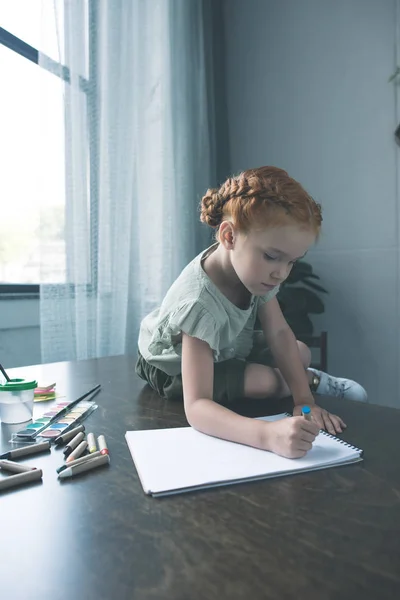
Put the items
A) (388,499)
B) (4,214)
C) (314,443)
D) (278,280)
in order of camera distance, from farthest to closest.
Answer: (4,214), (278,280), (314,443), (388,499)

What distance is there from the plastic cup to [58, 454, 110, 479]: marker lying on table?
216 millimetres

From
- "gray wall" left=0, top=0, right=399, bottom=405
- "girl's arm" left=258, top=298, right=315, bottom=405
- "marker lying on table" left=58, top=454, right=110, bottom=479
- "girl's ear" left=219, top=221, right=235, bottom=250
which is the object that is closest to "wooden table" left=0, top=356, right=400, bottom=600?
"marker lying on table" left=58, top=454, right=110, bottom=479

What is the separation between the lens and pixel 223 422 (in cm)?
66

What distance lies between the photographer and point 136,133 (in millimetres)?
2098

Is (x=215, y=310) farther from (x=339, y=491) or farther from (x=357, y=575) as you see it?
(x=357, y=575)

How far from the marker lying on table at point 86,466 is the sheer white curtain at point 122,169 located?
4.11ft

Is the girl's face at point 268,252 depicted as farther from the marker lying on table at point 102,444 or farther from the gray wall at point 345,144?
the gray wall at point 345,144

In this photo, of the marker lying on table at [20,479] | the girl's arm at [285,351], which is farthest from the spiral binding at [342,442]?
the marker lying on table at [20,479]

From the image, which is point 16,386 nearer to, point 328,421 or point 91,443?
point 91,443

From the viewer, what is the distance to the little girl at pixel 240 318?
0.67m

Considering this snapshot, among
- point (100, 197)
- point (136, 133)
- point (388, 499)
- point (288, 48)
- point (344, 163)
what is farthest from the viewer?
point (288, 48)

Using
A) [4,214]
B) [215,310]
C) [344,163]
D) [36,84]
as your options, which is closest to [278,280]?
[215,310]

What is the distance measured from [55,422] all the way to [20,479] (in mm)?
222

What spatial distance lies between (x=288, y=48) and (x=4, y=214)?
1.72m
